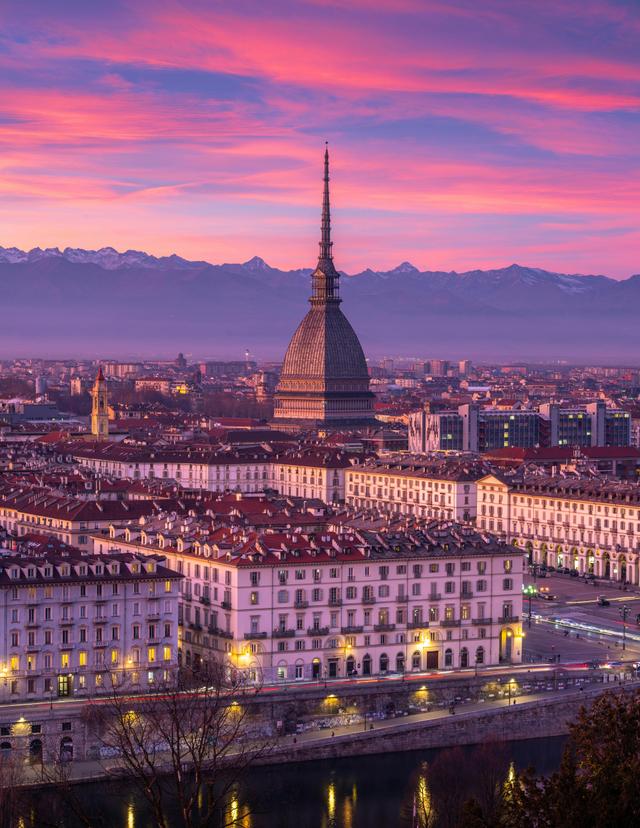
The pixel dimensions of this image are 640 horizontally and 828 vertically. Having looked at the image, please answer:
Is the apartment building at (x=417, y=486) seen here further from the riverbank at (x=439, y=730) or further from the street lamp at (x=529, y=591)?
the riverbank at (x=439, y=730)

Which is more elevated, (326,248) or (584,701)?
(326,248)

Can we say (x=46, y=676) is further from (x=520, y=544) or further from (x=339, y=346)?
(x=339, y=346)

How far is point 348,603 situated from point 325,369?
4735 inches

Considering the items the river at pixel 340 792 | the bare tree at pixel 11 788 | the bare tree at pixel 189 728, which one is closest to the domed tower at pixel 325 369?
the bare tree at pixel 189 728

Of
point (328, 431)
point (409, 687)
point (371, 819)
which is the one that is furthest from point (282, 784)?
point (328, 431)

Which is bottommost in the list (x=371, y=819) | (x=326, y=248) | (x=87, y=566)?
(x=371, y=819)

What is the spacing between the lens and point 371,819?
48.1 meters

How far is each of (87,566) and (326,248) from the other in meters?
127

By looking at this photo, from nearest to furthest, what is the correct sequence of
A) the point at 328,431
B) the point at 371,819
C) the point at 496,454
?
the point at 371,819
the point at 496,454
the point at 328,431

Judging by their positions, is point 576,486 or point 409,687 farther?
point 576,486

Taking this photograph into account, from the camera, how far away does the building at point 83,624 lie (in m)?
54.3

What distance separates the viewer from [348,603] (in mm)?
60000


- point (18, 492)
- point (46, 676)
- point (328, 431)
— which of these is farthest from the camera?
point (328, 431)

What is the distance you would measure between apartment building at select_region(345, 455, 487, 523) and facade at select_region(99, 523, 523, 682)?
111ft
